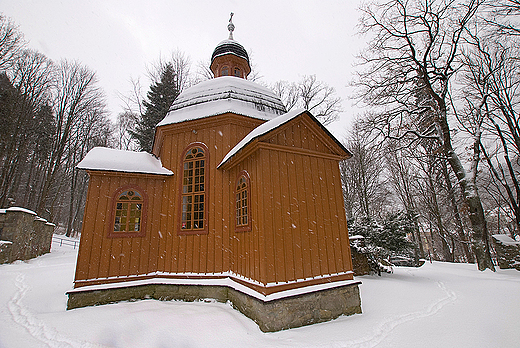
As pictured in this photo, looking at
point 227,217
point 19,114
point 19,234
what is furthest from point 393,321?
point 19,114

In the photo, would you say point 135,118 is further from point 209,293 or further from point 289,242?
point 289,242

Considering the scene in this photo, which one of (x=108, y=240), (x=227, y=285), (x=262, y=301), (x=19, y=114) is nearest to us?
(x=262, y=301)

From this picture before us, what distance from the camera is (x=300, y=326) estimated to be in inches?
184

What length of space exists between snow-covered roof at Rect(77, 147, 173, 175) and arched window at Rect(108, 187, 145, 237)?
627mm

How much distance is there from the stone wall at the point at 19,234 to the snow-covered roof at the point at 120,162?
695 centimetres

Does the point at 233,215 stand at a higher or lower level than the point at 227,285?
higher

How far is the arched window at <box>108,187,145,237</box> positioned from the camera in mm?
6613

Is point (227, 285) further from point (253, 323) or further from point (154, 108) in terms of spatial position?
point (154, 108)

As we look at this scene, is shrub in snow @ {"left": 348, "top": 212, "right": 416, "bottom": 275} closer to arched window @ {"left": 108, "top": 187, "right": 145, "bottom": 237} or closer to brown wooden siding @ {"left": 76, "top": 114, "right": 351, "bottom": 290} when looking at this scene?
brown wooden siding @ {"left": 76, "top": 114, "right": 351, "bottom": 290}

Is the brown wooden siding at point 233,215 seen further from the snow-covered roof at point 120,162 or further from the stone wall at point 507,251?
the stone wall at point 507,251

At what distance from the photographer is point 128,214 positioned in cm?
677

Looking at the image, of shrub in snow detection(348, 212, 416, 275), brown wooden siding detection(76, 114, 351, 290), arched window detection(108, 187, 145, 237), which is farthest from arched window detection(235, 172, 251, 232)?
shrub in snow detection(348, 212, 416, 275)

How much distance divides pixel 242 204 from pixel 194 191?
6.06 ft

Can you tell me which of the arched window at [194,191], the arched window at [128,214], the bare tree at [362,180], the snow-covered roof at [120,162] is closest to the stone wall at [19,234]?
the snow-covered roof at [120,162]
